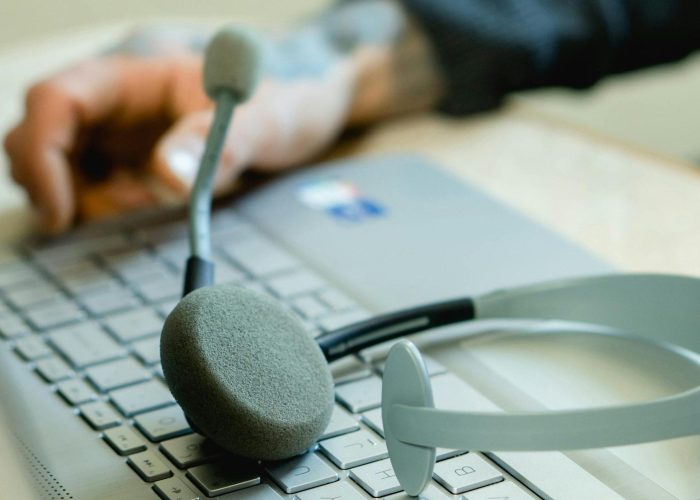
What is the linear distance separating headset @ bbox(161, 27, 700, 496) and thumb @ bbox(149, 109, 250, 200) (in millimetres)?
110

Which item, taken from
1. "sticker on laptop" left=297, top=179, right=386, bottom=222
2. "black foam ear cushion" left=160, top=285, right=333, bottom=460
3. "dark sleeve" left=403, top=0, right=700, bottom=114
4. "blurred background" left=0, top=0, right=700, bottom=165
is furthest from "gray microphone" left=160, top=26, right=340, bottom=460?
"blurred background" left=0, top=0, right=700, bottom=165

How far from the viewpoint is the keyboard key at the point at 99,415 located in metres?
0.37

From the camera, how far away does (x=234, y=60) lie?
44cm

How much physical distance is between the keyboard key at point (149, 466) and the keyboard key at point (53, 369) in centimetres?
7

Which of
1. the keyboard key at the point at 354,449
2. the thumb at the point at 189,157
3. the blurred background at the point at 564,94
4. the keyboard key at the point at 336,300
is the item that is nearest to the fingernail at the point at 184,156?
the thumb at the point at 189,157

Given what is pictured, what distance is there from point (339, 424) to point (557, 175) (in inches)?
11.9

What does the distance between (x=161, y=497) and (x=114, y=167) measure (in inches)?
12.8

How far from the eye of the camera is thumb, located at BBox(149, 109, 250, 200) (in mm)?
515

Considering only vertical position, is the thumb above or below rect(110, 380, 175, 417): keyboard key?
above

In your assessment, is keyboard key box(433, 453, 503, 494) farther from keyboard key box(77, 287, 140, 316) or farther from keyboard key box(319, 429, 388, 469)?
keyboard key box(77, 287, 140, 316)

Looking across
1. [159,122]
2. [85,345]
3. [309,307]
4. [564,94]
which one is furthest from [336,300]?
[564,94]

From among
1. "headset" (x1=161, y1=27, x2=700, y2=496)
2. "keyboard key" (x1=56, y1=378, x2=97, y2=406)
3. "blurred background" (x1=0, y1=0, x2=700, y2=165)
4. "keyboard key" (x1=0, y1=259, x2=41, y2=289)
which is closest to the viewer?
"headset" (x1=161, y1=27, x2=700, y2=496)

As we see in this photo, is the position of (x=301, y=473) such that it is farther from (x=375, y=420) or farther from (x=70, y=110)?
(x=70, y=110)

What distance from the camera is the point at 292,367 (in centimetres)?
33
